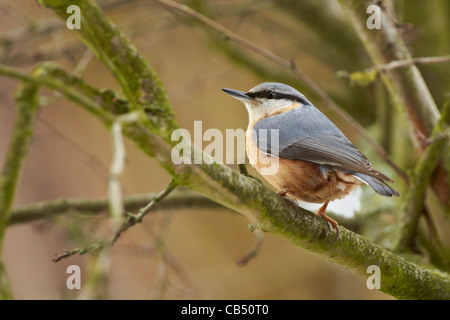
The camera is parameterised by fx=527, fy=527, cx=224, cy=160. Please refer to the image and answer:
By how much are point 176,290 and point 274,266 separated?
187 cm

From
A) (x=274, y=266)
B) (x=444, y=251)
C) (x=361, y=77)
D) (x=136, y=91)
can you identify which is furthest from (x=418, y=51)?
(x=136, y=91)

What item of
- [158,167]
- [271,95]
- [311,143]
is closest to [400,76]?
[271,95]

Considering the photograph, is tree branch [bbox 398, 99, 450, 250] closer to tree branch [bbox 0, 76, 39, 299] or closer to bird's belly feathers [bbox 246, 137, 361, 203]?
bird's belly feathers [bbox 246, 137, 361, 203]

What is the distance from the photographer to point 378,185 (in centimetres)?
183

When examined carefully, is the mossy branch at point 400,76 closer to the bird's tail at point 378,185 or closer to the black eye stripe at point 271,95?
the black eye stripe at point 271,95

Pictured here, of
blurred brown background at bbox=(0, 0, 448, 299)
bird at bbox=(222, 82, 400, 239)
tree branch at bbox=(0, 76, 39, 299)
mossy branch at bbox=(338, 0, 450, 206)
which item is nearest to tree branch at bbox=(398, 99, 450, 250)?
mossy branch at bbox=(338, 0, 450, 206)

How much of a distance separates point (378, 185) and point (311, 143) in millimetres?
382

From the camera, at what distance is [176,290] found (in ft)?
9.39

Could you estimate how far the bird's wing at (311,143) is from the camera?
6.71 ft

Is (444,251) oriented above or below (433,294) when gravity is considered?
above

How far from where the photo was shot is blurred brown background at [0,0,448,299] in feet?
11.5

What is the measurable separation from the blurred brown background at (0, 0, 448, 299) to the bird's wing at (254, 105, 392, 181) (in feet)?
2.99
